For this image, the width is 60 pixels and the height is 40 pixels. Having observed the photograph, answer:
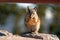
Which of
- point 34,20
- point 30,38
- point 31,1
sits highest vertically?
point 31,1

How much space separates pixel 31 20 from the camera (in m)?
1.83

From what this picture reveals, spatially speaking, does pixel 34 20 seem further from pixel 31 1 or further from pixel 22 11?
pixel 22 11

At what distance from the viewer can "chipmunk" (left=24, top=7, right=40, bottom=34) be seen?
5.91 feet

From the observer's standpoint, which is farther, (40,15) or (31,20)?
(40,15)

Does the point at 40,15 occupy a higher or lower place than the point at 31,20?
higher

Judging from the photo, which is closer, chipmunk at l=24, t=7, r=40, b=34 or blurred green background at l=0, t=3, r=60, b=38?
chipmunk at l=24, t=7, r=40, b=34

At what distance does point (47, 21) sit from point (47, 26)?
0.09 metres

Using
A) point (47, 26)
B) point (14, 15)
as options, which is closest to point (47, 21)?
point (47, 26)

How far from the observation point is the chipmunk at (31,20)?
1.80 meters

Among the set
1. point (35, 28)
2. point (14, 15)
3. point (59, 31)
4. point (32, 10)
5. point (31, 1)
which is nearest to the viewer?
point (31, 1)

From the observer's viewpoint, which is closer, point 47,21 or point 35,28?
point 35,28

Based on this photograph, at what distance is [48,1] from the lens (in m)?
1.69

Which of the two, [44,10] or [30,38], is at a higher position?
[44,10]

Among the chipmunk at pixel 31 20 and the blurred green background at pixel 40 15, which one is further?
the blurred green background at pixel 40 15
